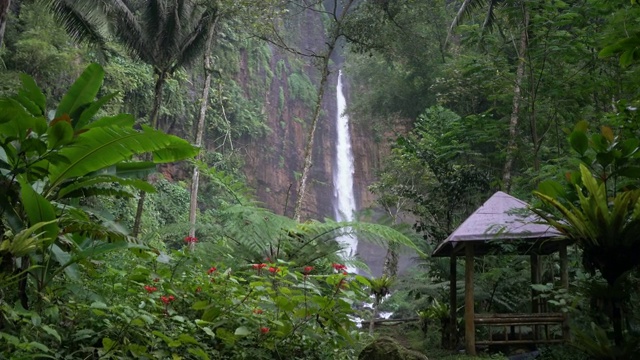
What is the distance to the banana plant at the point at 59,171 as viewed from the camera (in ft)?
9.82

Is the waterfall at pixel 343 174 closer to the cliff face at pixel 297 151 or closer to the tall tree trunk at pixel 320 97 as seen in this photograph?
the cliff face at pixel 297 151

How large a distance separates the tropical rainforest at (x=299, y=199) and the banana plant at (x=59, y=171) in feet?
0.04

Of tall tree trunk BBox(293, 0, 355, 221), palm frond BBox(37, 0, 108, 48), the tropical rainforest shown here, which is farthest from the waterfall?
palm frond BBox(37, 0, 108, 48)

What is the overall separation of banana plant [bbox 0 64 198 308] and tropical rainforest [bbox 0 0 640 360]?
0.04ft

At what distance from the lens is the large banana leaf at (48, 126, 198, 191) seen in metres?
3.22

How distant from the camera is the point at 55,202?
347 cm

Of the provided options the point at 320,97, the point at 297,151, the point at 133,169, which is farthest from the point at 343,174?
the point at 133,169

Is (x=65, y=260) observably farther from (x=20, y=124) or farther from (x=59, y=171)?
(x=20, y=124)

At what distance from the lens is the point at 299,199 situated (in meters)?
11.8

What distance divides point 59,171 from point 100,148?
316mm

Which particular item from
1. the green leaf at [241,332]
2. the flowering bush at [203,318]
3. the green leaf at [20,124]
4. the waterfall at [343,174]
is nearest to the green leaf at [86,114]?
the green leaf at [20,124]

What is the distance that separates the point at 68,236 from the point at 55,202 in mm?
281

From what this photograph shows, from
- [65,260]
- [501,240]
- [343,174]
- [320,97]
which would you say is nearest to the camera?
[65,260]

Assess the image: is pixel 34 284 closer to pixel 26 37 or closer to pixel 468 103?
pixel 26 37
